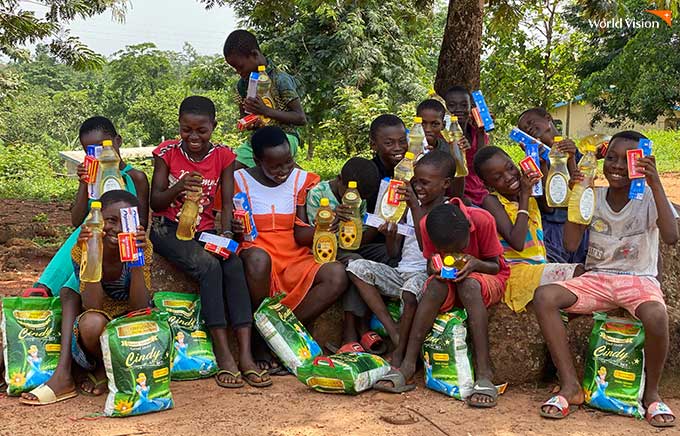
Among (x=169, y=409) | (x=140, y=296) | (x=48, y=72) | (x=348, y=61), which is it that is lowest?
(x=169, y=409)

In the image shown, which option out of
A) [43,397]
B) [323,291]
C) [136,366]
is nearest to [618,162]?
[323,291]

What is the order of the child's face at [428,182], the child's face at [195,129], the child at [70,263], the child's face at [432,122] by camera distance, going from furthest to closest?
the child's face at [432,122] → the child's face at [195,129] → the child's face at [428,182] → the child at [70,263]

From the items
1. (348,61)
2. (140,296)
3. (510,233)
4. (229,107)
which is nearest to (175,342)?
(140,296)

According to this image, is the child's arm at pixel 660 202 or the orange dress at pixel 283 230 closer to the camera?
the child's arm at pixel 660 202

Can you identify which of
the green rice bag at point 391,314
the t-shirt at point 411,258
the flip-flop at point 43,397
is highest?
the t-shirt at point 411,258

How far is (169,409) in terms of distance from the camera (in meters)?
3.54

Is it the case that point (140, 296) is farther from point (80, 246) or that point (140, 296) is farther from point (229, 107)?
point (229, 107)

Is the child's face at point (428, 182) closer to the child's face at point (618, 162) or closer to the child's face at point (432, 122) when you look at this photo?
the child's face at point (432, 122)

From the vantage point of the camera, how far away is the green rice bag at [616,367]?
3514 millimetres

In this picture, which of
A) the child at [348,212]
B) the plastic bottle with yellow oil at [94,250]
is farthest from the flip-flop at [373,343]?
the plastic bottle with yellow oil at [94,250]

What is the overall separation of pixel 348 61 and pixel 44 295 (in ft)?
45.3

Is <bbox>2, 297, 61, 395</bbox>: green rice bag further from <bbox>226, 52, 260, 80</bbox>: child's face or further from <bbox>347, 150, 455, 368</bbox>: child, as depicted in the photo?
<bbox>226, 52, 260, 80</bbox>: child's face

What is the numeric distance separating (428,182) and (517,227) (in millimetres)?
554

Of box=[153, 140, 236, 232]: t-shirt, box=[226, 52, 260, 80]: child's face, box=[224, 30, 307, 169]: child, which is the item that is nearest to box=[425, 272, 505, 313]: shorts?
box=[153, 140, 236, 232]: t-shirt
